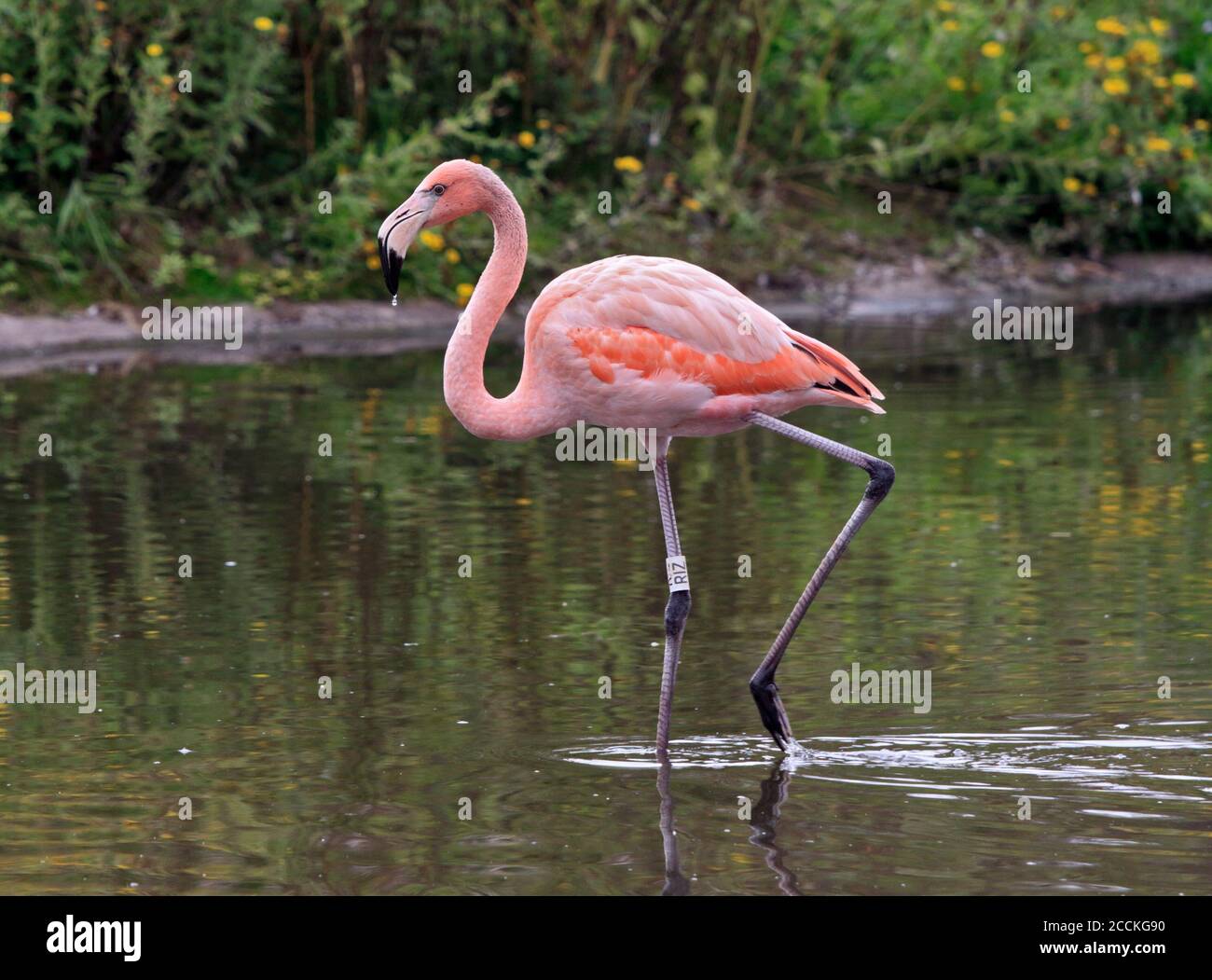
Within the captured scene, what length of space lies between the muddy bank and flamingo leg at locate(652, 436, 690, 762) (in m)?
8.58

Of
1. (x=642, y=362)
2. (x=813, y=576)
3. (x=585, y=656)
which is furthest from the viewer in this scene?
(x=585, y=656)

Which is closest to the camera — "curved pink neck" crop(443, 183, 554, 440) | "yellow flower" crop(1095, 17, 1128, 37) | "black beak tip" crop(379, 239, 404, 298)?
"black beak tip" crop(379, 239, 404, 298)

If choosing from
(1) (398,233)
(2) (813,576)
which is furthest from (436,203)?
(2) (813,576)

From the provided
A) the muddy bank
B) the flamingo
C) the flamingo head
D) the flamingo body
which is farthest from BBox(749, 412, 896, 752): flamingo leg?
the muddy bank

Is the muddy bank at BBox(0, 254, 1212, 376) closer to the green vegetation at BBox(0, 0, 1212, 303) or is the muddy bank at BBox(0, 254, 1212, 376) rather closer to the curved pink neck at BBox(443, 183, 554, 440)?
the green vegetation at BBox(0, 0, 1212, 303)

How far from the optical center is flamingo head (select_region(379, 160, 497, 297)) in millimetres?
6090

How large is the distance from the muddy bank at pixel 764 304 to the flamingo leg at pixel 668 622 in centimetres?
858

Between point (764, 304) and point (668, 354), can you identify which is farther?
point (764, 304)

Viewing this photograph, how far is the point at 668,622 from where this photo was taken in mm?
6363

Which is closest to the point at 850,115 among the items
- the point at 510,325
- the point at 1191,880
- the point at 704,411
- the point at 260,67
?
the point at 510,325

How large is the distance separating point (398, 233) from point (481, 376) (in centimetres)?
45

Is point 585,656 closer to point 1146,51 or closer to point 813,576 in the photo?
point 813,576

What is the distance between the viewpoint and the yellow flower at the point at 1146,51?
18906 millimetres

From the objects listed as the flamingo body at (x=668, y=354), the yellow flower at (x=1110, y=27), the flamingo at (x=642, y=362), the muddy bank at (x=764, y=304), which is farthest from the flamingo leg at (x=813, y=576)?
the yellow flower at (x=1110, y=27)
